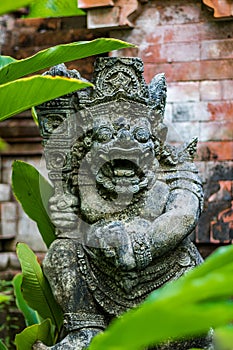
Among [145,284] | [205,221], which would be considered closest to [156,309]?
[145,284]

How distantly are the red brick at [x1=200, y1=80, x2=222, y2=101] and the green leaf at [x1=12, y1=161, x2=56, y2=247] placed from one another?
1934mm

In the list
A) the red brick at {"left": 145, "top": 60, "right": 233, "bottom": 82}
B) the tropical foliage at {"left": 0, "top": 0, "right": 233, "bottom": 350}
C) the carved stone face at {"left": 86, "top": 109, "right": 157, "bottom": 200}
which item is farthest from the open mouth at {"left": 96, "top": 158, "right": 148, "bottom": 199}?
the red brick at {"left": 145, "top": 60, "right": 233, "bottom": 82}

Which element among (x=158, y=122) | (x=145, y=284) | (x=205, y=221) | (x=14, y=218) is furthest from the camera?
(x=14, y=218)

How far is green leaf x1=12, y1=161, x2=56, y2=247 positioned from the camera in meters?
3.06

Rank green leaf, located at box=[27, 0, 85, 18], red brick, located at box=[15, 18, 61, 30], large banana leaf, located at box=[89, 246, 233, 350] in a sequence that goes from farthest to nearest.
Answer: red brick, located at box=[15, 18, 61, 30] → green leaf, located at box=[27, 0, 85, 18] → large banana leaf, located at box=[89, 246, 233, 350]

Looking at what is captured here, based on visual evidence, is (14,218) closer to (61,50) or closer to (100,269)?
(100,269)

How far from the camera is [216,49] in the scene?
4.75m

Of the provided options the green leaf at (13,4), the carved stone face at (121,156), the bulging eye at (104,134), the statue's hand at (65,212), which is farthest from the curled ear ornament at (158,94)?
the green leaf at (13,4)

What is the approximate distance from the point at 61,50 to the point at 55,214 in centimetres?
70

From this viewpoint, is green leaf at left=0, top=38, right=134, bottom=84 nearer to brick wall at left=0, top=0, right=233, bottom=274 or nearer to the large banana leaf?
the large banana leaf

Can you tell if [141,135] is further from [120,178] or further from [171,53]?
[171,53]

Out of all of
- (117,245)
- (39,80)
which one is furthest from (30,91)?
(117,245)

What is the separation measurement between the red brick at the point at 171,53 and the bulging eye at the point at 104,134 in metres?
2.25

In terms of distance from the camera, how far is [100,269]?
8.80 ft
